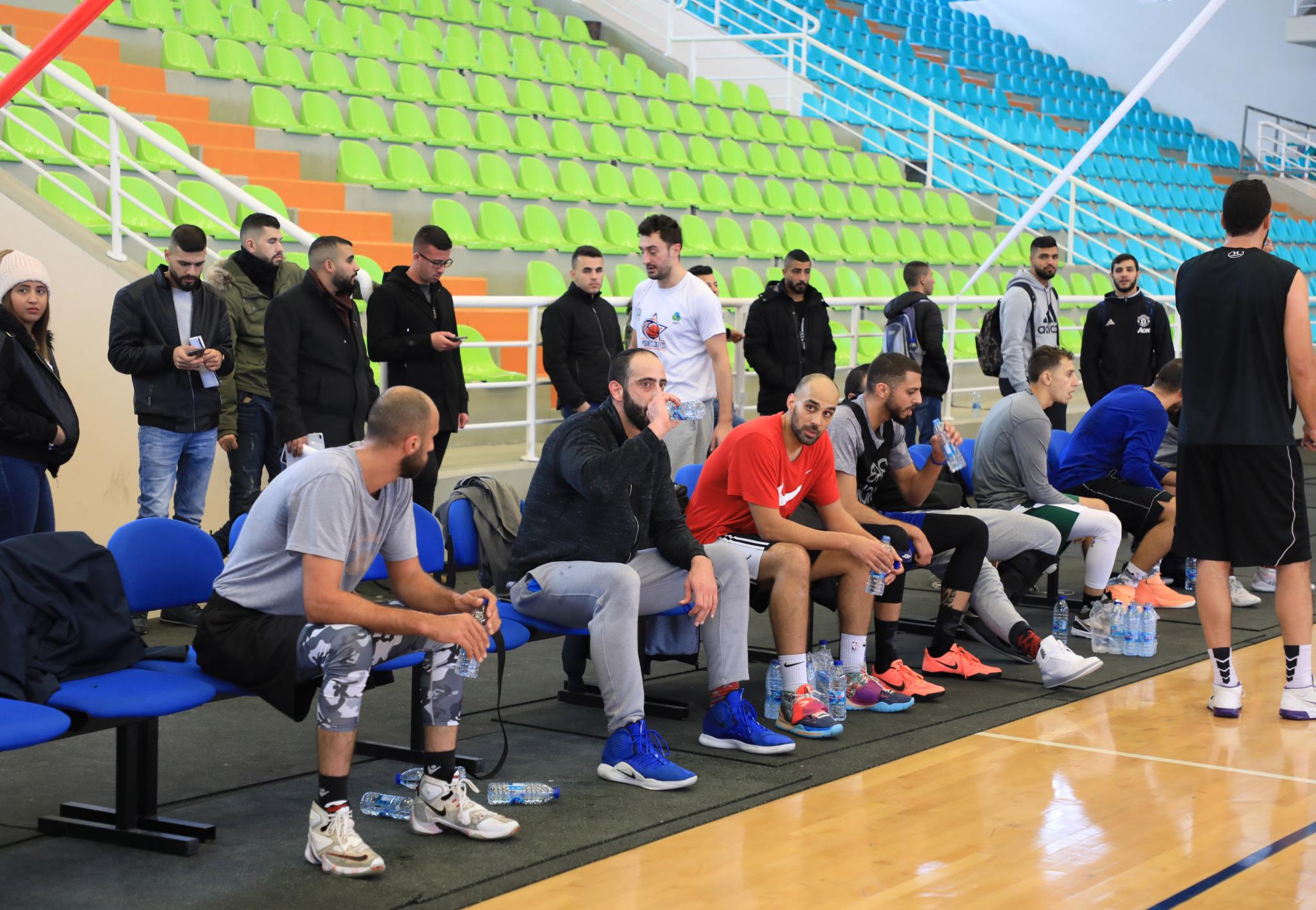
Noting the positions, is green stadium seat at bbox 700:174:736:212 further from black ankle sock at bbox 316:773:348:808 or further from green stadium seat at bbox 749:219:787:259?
black ankle sock at bbox 316:773:348:808

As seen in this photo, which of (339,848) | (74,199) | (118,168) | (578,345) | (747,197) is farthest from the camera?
(747,197)

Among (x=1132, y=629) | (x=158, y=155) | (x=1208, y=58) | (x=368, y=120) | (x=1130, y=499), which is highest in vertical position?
(x=1208, y=58)

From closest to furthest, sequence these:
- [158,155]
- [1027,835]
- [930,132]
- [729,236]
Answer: [1027,835] < [158,155] < [729,236] < [930,132]

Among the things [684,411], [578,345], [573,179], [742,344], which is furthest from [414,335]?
[573,179]

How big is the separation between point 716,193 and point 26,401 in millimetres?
7673

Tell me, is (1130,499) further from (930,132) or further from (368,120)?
(930,132)

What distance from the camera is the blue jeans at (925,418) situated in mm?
8828

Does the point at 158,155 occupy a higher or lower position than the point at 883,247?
higher

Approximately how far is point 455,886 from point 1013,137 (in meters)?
15.3

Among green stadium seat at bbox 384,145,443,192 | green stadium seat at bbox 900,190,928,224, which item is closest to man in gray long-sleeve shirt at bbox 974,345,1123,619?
green stadium seat at bbox 384,145,443,192

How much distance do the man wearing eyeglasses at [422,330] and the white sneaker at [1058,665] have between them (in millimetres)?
2572

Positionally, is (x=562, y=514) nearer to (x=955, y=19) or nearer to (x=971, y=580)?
(x=971, y=580)

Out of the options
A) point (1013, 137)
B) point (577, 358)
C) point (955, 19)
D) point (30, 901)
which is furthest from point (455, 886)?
point (955, 19)

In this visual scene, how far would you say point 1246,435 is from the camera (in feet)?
16.5
